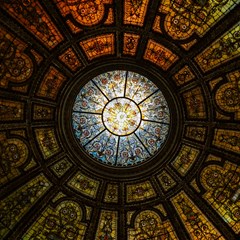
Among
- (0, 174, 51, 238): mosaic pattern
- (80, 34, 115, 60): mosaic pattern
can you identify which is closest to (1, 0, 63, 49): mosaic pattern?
(80, 34, 115, 60): mosaic pattern

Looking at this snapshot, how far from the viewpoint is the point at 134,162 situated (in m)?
14.0

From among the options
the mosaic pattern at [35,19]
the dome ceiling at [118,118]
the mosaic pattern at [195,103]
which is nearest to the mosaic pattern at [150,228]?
the dome ceiling at [118,118]

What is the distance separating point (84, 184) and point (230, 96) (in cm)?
595

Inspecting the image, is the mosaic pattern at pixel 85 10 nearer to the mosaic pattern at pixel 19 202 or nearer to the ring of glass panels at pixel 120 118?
the ring of glass panels at pixel 120 118

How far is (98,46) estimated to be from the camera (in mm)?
12398

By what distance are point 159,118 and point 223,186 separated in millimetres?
3270

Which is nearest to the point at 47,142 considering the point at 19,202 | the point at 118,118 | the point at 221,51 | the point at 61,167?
the point at 61,167

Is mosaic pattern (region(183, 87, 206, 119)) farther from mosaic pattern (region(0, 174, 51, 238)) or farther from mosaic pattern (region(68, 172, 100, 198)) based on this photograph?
mosaic pattern (region(0, 174, 51, 238))

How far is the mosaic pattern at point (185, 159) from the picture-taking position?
13.4 metres

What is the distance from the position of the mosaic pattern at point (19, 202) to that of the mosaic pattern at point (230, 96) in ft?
21.6

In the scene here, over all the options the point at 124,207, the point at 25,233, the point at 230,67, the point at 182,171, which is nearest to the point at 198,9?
the point at 230,67

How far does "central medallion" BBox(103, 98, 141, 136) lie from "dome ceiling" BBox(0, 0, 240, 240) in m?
0.08

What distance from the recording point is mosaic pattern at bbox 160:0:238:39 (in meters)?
11.1

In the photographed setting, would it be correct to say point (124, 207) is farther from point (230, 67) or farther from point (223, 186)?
point (230, 67)
